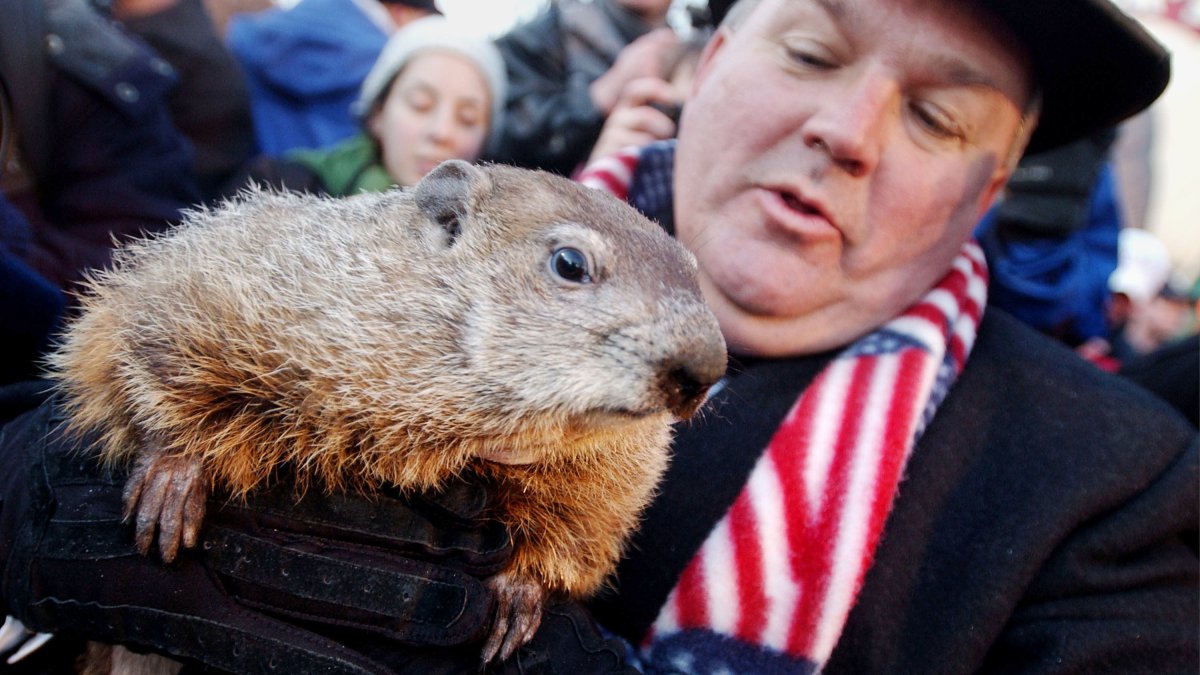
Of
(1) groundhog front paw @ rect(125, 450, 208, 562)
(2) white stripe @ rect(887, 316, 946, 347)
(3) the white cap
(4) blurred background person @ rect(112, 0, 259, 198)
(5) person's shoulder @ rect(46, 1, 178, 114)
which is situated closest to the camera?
(1) groundhog front paw @ rect(125, 450, 208, 562)

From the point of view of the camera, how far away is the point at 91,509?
1.60 m

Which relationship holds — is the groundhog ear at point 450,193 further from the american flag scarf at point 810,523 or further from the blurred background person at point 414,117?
the blurred background person at point 414,117

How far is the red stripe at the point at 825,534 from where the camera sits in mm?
1899

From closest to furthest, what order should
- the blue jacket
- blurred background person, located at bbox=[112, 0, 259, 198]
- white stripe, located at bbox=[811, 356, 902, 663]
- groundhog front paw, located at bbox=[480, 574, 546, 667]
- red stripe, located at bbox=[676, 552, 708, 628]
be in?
groundhog front paw, located at bbox=[480, 574, 546, 667] < white stripe, located at bbox=[811, 356, 902, 663] < red stripe, located at bbox=[676, 552, 708, 628] < blurred background person, located at bbox=[112, 0, 259, 198] < the blue jacket

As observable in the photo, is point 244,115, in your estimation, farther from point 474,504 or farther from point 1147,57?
point 1147,57

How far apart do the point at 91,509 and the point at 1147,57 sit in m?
2.94

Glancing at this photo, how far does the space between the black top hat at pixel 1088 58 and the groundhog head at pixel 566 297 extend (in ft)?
4.25

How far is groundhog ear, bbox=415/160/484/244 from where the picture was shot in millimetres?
1724

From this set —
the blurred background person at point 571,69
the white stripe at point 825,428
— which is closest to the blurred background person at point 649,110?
the blurred background person at point 571,69

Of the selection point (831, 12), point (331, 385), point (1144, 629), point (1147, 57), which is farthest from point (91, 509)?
point (1147, 57)

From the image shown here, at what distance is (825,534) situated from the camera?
2.00 m

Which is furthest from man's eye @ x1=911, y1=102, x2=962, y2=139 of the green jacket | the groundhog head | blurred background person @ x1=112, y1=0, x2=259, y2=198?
blurred background person @ x1=112, y1=0, x2=259, y2=198

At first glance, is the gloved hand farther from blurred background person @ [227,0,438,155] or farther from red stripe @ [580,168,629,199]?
blurred background person @ [227,0,438,155]

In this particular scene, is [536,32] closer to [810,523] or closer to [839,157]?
[839,157]
